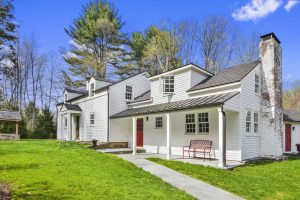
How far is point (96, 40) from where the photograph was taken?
36.3 metres

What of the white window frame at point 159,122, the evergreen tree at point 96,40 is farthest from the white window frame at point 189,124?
the evergreen tree at point 96,40

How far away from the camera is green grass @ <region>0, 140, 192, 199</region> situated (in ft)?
21.4

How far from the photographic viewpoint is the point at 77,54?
36.0 m

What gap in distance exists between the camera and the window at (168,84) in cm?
1811

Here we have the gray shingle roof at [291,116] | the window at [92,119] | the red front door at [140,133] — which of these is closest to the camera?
the red front door at [140,133]

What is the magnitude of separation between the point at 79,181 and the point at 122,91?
45.4 ft

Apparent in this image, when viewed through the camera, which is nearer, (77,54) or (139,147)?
(139,147)

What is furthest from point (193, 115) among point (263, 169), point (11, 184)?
point (11, 184)

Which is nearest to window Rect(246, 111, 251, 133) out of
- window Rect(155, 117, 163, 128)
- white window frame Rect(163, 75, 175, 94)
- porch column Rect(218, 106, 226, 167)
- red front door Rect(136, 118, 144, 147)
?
porch column Rect(218, 106, 226, 167)

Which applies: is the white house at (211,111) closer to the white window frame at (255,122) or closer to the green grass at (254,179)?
the white window frame at (255,122)

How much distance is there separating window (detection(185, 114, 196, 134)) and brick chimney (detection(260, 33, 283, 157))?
4.07m

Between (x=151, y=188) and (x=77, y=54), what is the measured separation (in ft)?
103

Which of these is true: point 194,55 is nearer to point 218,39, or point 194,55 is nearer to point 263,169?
point 218,39

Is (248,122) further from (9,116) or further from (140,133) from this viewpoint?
(9,116)
